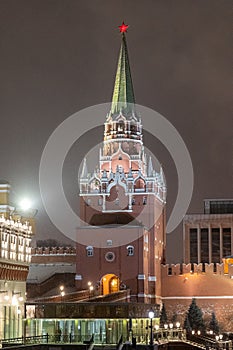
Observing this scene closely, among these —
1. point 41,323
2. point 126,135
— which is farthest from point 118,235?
point 41,323

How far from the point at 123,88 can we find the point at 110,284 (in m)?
22.1

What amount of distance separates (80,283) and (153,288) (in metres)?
7.30

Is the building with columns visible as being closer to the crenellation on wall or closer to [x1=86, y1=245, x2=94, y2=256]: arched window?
[x1=86, y1=245, x2=94, y2=256]: arched window

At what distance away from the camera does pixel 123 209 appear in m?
79.0

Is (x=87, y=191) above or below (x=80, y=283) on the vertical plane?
above

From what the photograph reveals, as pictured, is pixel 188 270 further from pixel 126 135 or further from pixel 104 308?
pixel 104 308

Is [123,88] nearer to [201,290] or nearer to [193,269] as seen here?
[193,269]

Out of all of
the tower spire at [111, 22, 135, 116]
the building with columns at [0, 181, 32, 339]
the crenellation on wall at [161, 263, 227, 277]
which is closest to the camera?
the building with columns at [0, 181, 32, 339]

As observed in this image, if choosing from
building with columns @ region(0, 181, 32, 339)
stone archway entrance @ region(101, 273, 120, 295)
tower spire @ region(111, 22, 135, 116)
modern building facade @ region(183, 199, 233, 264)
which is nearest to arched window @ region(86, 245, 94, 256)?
stone archway entrance @ region(101, 273, 120, 295)

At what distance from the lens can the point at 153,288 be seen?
75.8 meters

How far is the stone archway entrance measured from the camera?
74.2m

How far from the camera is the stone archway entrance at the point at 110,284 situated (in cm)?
7425

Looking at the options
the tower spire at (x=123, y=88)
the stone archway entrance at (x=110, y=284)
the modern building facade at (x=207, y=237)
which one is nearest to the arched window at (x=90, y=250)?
the stone archway entrance at (x=110, y=284)

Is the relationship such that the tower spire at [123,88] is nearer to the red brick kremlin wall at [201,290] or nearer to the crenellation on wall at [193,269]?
the crenellation on wall at [193,269]
